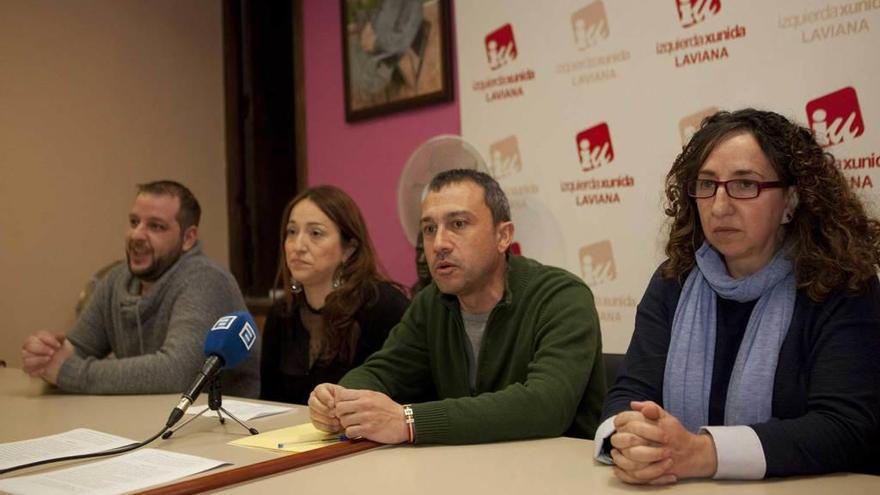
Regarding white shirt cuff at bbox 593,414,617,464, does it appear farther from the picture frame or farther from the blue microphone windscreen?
the picture frame

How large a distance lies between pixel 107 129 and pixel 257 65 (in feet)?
3.27

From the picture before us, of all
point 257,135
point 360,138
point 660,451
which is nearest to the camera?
point 660,451

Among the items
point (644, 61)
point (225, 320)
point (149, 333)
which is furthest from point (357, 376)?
Answer: point (644, 61)

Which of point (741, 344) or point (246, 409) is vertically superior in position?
point (741, 344)

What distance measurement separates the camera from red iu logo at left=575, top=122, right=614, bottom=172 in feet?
11.0

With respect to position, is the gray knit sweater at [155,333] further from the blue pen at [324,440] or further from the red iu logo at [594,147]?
the red iu logo at [594,147]

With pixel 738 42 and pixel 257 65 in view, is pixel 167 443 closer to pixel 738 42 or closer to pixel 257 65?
pixel 738 42

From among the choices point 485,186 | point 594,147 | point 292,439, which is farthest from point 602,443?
point 594,147

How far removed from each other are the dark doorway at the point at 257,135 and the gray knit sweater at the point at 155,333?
159cm

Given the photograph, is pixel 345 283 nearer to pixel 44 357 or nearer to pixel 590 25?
pixel 44 357

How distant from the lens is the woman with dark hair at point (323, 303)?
2.62 m

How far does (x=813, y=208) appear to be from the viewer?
1631 mm

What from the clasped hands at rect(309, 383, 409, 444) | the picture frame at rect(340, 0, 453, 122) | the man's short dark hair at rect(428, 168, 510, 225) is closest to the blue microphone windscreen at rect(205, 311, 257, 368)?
the clasped hands at rect(309, 383, 409, 444)

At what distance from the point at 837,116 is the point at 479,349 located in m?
1.63
